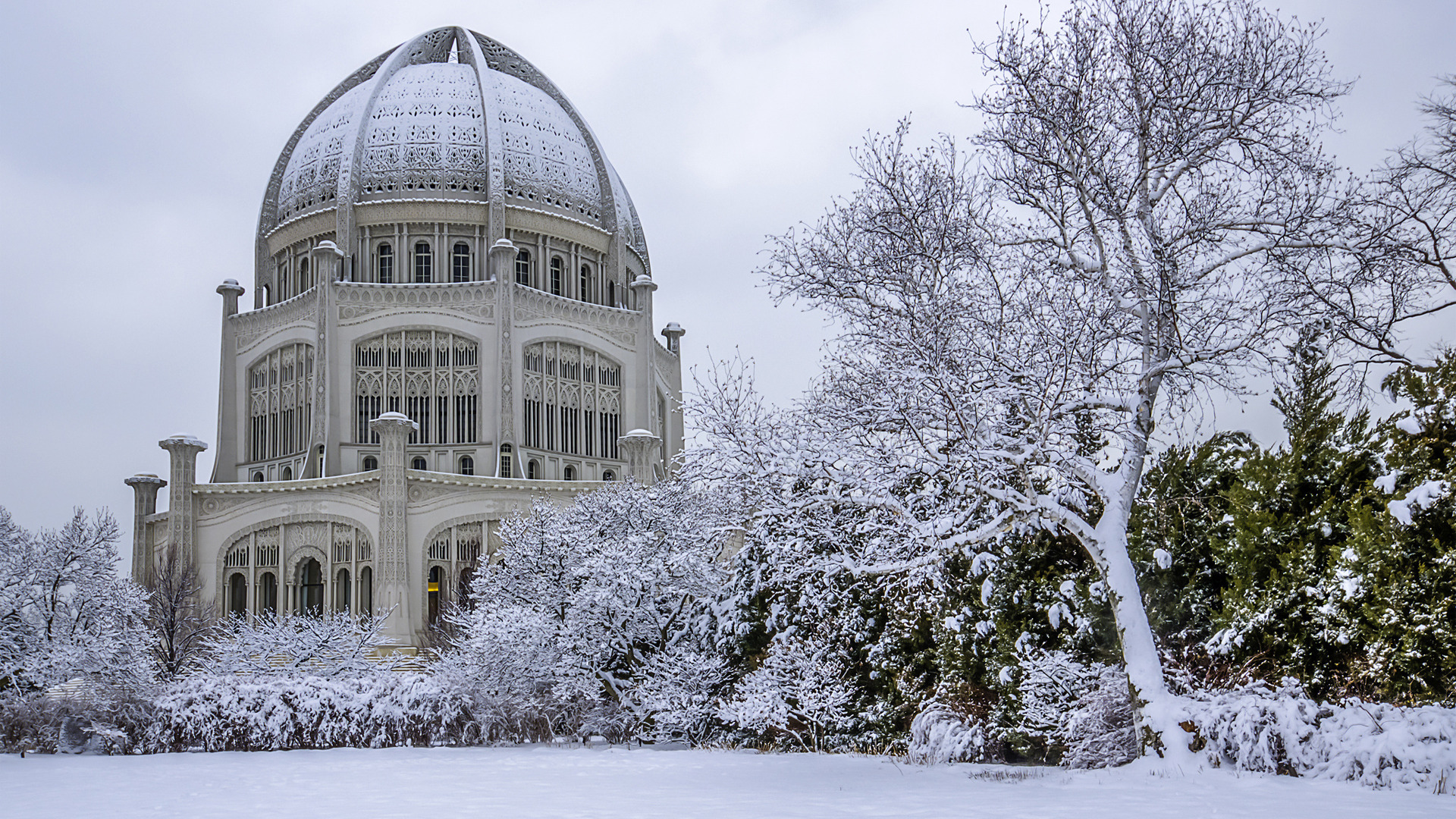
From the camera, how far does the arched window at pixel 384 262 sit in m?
56.4

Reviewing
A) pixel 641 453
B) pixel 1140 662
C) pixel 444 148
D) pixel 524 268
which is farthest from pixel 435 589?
pixel 1140 662

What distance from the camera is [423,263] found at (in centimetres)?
5666

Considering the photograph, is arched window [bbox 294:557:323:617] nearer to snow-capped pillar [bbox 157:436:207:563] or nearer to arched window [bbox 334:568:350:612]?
arched window [bbox 334:568:350:612]

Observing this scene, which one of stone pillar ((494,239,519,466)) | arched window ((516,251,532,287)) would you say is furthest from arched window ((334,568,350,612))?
arched window ((516,251,532,287))

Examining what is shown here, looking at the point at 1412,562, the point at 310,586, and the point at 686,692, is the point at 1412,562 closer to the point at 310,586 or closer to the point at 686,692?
the point at 686,692

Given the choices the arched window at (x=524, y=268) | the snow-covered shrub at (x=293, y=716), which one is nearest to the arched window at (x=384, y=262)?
the arched window at (x=524, y=268)

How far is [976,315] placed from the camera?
13.1 m

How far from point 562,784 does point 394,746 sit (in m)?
8.24

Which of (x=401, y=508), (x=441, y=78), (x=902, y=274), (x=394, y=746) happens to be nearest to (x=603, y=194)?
(x=441, y=78)

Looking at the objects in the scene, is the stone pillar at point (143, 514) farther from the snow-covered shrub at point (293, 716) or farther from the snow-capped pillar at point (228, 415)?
the snow-covered shrub at point (293, 716)

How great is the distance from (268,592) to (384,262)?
16.7 meters

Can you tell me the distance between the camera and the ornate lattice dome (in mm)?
56438

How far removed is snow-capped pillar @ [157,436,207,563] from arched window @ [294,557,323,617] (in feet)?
12.7

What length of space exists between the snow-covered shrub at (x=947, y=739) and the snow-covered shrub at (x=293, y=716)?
29.4 feet
